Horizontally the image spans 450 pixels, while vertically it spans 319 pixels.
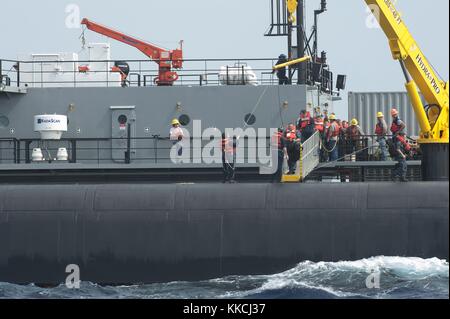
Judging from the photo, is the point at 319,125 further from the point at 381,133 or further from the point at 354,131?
the point at 381,133

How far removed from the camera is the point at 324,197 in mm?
27562

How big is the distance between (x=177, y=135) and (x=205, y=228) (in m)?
3.08

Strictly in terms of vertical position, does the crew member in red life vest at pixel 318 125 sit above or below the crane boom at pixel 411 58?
below

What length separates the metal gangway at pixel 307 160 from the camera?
1104 inches

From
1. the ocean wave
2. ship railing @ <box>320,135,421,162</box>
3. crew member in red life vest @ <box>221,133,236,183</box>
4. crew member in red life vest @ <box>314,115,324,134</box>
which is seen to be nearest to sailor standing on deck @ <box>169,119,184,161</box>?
crew member in red life vest @ <box>221,133,236,183</box>

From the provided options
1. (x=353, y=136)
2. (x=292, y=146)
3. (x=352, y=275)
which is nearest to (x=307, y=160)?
(x=292, y=146)

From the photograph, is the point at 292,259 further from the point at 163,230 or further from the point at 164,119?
the point at 164,119

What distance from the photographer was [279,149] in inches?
1126

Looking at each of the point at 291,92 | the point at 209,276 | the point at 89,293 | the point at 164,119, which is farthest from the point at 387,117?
the point at 89,293

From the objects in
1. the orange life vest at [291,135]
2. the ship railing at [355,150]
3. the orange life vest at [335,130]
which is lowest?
the ship railing at [355,150]

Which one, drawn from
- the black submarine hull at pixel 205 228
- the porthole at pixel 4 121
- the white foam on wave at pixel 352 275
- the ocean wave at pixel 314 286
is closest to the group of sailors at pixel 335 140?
the black submarine hull at pixel 205 228

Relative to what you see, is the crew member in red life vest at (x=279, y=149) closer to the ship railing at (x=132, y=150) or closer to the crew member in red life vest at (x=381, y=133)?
the ship railing at (x=132, y=150)

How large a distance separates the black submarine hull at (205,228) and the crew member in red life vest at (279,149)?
3.03 ft

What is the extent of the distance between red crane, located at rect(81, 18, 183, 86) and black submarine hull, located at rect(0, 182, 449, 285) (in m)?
4.62
